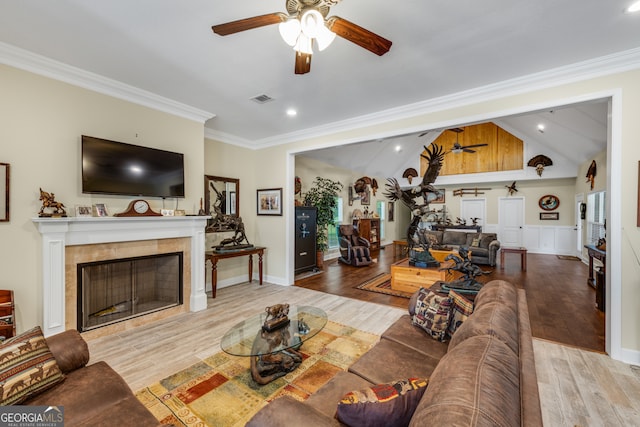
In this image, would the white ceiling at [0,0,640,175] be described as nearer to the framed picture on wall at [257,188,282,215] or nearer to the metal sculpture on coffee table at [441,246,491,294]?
the framed picture on wall at [257,188,282,215]

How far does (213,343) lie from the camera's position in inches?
112

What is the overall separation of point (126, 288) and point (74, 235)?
0.91 m

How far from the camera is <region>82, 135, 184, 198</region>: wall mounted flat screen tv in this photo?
9.68ft

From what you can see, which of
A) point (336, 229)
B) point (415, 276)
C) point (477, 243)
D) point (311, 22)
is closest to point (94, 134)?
point (311, 22)

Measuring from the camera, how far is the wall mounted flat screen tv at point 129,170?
9.68ft

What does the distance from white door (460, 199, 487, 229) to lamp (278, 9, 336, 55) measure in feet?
33.1

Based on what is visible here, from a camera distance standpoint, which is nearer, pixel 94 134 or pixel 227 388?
pixel 227 388

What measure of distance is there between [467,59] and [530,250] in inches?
349

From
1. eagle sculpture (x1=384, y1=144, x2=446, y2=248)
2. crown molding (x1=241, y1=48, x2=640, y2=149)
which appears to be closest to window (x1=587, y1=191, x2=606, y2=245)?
eagle sculpture (x1=384, y1=144, x2=446, y2=248)

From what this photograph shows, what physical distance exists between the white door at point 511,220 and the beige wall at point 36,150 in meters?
10.7

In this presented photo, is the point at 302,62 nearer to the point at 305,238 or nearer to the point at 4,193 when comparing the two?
the point at 4,193

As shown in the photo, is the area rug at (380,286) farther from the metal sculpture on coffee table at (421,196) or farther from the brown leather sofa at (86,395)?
the brown leather sofa at (86,395)

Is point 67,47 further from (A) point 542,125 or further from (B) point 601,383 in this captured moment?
(A) point 542,125

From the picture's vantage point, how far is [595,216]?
6621 millimetres
